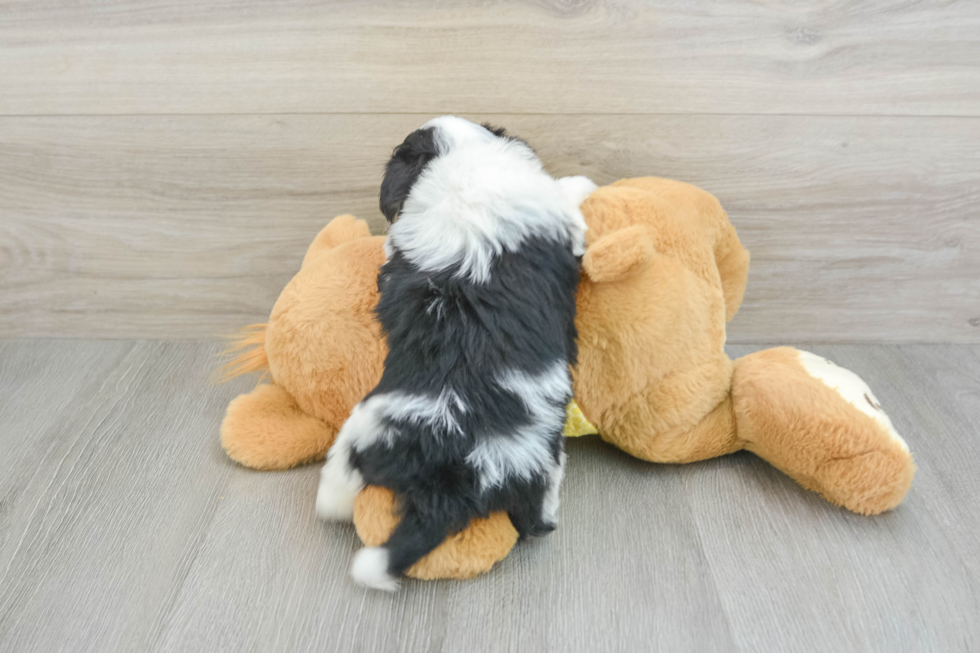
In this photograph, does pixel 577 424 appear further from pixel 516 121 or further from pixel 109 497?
pixel 109 497

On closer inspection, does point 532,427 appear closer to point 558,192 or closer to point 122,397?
point 558,192

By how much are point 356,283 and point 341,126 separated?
0.28m

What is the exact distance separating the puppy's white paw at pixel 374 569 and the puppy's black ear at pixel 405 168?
0.36 meters

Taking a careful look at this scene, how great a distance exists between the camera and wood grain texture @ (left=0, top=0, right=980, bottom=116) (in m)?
0.91

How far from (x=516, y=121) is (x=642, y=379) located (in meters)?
0.43

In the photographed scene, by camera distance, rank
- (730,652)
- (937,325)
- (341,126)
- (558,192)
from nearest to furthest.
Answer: (730,652), (558,192), (341,126), (937,325)

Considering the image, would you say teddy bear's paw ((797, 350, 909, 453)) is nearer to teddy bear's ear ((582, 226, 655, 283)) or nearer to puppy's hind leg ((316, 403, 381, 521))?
teddy bear's ear ((582, 226, 655, 283))

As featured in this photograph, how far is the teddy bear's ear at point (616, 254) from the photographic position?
73 centimetres

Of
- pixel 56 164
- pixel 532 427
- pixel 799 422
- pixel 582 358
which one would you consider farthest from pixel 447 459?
pixel 56 164

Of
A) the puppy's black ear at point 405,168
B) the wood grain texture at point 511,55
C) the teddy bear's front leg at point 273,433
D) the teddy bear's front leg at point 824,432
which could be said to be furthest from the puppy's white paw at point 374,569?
the wood grain texture at point 511,55

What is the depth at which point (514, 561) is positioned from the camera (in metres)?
0.73

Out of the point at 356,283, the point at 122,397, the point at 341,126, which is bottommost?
the point at 122,397

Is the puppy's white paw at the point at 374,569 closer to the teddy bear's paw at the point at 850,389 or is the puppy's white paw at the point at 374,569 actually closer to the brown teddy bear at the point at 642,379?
the brown teddy bear at the point at 642,379

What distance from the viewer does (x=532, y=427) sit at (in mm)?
675
